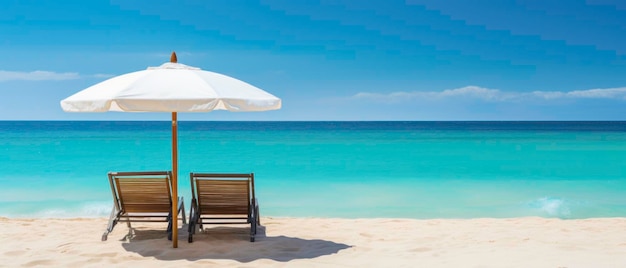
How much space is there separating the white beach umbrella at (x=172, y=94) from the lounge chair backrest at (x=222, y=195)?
0.47m

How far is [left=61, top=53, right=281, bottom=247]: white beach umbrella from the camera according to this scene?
147 inches

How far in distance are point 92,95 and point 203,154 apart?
53.1 feet

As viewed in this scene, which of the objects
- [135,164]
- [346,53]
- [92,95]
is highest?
[346,53]

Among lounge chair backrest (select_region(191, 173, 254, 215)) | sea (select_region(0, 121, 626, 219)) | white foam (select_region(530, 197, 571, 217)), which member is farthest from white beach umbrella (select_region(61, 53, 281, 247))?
white foam (select_region(530, 197, 571, 217))

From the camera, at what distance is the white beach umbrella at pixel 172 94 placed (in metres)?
3.72

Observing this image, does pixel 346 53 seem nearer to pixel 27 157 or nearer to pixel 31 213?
pixel 27 157

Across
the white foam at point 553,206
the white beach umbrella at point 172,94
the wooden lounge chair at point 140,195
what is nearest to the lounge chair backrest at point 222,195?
the wooden lounge chair at point 140,195

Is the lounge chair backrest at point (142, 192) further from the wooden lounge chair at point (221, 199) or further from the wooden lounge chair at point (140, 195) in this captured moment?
the wooden lounge chair at point (221, 199)

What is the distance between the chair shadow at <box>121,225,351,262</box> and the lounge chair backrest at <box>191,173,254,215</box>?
0.26m

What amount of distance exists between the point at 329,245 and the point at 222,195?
3.44 feet

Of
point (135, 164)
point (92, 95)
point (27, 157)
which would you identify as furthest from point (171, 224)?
point (27, 157)

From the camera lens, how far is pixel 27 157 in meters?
17.1

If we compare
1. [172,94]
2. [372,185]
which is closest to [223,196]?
[172,94]

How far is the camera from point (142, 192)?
4918 millimetres
